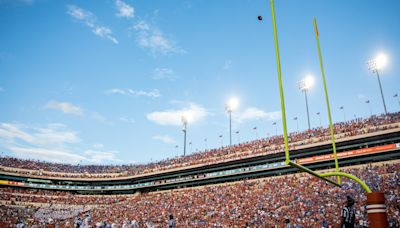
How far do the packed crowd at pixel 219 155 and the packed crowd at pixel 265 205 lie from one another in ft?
11.6

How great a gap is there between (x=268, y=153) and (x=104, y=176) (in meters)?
30.0

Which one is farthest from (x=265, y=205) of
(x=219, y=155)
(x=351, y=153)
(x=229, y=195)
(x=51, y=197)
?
(x=51, y=197)

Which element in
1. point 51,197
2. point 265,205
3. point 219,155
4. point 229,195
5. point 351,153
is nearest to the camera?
point 265,205

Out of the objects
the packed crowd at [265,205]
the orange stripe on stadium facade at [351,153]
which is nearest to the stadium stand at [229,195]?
the packed crowd at [265,205]

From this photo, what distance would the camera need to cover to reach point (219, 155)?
130ft

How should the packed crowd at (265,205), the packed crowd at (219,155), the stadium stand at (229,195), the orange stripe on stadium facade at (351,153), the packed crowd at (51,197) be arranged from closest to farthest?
the packed crowd at (265,205)
the stadium stand at (229,195)
the orange stripe on stadium facade at (351,153)
the packed crowd at (219,155)
the packed crowd at (51,197)

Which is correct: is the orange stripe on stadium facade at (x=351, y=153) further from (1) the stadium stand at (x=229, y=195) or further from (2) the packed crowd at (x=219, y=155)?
(2) the packed crowd at (x=219, y=155)

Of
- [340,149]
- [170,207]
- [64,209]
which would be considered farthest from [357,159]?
[64,209]

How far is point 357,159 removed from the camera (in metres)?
28.0

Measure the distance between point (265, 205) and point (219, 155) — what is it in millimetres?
16237

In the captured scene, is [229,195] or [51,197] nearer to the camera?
[229,195]

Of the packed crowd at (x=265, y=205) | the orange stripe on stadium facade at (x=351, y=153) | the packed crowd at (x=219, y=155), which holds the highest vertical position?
the packed crowd at (x=219, y=155)

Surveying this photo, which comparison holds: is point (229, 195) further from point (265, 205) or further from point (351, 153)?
point (351, 153)

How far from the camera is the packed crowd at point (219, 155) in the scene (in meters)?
29.3
